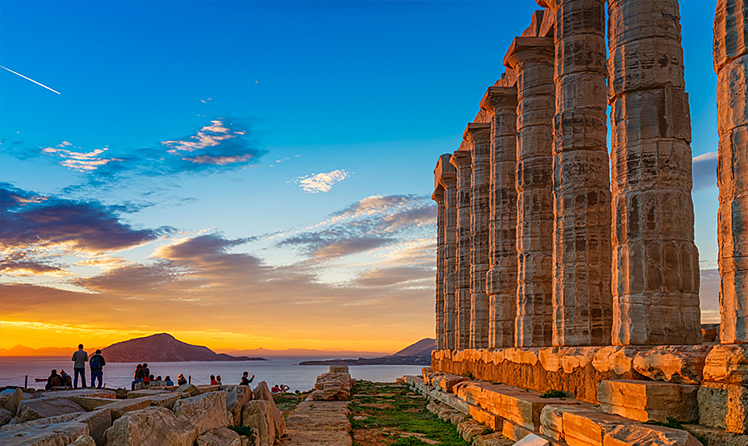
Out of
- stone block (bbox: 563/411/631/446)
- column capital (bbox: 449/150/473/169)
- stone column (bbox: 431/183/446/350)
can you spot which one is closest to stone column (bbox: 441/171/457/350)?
stone column (bbox: 431/183/446/350)

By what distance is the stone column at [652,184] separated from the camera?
39.0ft

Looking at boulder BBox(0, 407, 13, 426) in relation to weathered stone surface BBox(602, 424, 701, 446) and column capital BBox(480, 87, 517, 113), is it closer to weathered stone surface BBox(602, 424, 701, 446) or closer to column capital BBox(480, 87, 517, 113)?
weathered stone surface BBox(602, 424, 701, 446)

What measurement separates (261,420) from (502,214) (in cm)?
1313

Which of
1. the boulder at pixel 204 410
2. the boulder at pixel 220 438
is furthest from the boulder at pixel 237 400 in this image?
the boulder at pixel 220 438

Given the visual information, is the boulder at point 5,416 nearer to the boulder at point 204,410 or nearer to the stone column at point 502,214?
the boulder at point 204,410

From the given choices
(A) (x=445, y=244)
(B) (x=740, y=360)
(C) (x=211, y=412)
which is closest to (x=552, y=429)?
(B) (x=740, y=360)

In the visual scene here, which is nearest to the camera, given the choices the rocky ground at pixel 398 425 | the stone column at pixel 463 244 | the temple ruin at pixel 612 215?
the temple ruin at pixel 612 215

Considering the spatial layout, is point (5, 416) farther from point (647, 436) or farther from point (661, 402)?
point (661, 402)

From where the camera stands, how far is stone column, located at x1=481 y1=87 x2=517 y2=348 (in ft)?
72.9

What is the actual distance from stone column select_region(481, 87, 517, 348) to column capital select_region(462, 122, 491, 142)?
2.89m

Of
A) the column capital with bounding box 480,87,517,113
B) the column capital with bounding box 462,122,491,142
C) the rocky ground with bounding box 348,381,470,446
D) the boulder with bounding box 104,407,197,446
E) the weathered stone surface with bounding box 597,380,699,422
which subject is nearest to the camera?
the boulder with bounding box 104,407,197,446

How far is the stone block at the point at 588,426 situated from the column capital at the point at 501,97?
1443cm

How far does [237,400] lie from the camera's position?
13.0 m

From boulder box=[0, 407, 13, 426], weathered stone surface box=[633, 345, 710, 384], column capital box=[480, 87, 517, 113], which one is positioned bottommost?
boulder box=[0, 407, 13, 426]
